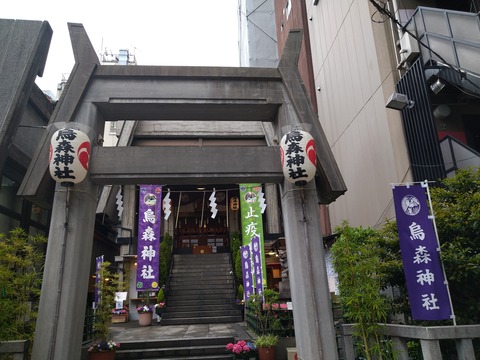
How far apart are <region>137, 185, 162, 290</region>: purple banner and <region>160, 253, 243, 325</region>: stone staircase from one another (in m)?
1.55

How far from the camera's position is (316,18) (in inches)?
764

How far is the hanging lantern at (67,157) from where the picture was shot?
7.40m

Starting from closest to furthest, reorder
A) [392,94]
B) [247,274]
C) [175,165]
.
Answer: [175,165], [392,94], [247,274]

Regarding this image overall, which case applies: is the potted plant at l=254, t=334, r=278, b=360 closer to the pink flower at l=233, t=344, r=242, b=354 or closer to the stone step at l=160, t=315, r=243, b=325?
the pink flower at l=233, t=344, r=242, b=354

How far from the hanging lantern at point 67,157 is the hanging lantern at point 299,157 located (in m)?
4.29

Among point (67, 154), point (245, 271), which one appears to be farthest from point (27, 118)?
point (245, 271)

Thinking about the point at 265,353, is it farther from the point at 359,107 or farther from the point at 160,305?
the point at 359,107

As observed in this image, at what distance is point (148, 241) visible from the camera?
18.5m

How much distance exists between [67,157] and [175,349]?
6.38m

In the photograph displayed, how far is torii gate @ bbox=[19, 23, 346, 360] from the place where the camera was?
7.57 meters

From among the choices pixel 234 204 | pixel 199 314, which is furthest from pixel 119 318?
pixel 234 204

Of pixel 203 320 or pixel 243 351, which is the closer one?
pixel 243 351

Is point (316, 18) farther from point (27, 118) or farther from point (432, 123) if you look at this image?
point (27, 118)

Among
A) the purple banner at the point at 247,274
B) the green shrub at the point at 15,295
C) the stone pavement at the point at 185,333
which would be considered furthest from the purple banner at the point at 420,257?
the purple banner at the point at 247,274
